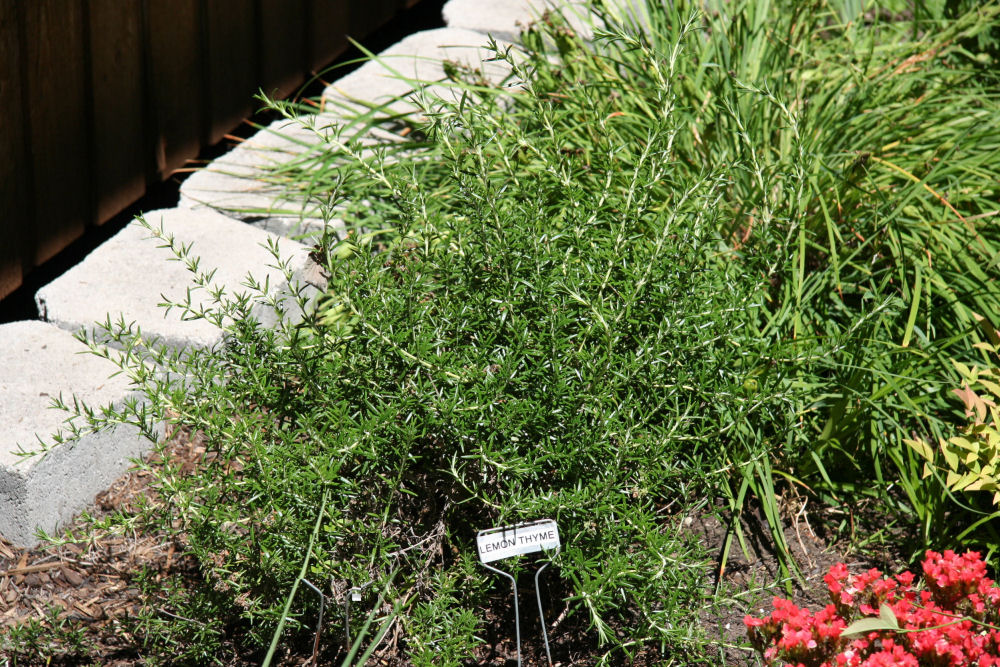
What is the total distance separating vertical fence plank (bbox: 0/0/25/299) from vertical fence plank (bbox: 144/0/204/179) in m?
0.56

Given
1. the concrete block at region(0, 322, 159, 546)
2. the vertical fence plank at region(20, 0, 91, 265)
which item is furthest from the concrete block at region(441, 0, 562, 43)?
the concrete block at region(0, 322, 159, 546)

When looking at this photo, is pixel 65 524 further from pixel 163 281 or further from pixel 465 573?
pixel 465 573

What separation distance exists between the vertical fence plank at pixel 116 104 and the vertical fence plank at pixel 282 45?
0.67 m

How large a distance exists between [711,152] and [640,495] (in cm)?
139

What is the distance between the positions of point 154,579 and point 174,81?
6.40ft

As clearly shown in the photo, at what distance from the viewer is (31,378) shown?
247cm

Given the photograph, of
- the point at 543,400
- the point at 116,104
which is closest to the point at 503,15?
the point at 116,104

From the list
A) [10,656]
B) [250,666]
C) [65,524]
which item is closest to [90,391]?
[65,524]

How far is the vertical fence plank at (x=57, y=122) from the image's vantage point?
280 centimetres

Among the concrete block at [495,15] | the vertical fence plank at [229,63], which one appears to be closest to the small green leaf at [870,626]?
the vertical fence plank at [229,63]

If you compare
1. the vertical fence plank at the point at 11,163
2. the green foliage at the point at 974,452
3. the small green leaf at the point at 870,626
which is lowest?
the small green leaf at the point at 870,626

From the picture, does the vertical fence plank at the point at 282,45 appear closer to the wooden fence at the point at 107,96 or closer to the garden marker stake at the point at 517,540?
the wooden fence at the point at 107,96

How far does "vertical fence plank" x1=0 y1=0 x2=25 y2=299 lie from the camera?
105 inches

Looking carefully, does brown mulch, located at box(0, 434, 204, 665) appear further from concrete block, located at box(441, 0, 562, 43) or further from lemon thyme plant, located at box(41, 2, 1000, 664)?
concrete block, located at box(441, 0, 562, 43)
